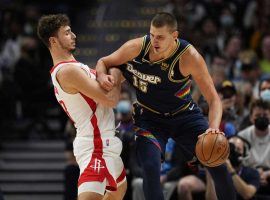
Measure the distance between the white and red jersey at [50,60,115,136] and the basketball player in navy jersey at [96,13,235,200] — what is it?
26 centimetres

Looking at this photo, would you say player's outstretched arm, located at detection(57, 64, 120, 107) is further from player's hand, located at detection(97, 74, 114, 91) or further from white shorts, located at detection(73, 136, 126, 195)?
white shorts, located at detection(73, 136, 126, 195)

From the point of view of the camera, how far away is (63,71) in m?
6.39

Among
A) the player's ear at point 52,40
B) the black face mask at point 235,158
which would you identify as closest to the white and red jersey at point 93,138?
the player's ear at point 52,40

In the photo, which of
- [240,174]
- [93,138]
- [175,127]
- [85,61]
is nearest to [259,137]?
[240,174]

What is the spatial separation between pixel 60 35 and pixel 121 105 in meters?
2.99

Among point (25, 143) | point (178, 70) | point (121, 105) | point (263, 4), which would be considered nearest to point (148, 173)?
point (178, 70)

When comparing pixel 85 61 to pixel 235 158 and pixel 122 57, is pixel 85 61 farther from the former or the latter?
pixel 122 57

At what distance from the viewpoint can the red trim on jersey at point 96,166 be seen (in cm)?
637

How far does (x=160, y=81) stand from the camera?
6.64 meters

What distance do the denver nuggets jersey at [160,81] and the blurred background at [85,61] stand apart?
79.2 inches

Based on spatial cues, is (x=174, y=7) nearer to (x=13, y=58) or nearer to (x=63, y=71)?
(x=13, y=58)

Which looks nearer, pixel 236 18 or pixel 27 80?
pixel 27 80

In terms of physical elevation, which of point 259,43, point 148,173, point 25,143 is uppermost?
point 259,43

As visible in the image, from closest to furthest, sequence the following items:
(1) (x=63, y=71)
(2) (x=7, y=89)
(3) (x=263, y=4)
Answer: (1) (x=63, y=71) → (2) (x=7, y=89) → (3) (x=263, y=4)
